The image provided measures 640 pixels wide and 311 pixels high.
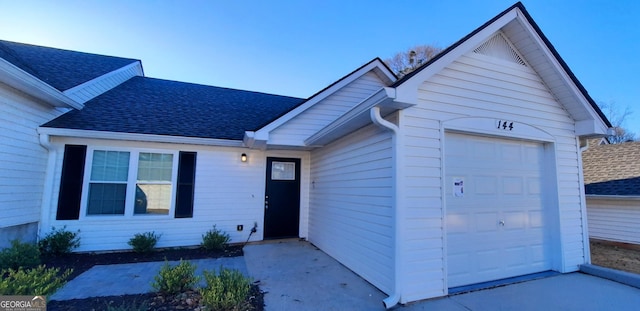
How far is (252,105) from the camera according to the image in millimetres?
9242

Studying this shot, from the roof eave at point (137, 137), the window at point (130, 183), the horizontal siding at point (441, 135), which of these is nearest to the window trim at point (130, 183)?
the window at point (130, 183)

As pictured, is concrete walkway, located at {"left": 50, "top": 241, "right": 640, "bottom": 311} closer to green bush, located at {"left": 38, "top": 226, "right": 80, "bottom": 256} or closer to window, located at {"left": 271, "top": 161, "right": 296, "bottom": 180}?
green bush, located at {"left": 38, "top": 226, "right": 80, "bottom": 256}

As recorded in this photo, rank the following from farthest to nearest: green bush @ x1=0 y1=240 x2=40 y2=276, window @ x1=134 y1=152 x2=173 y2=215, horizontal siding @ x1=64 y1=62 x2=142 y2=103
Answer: window @ x1=134 y1=152 x2=173 y2=215
horizontal siding @ x1=64 y1=62 x2=142 y2=103
green bush @ x1=0 y1=240 x2=40 y2=276

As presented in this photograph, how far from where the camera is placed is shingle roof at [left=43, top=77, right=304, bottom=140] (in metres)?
6.19

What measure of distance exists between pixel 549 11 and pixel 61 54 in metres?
13.8

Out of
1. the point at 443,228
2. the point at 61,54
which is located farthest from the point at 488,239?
the point at 61,54

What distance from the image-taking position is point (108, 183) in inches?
244

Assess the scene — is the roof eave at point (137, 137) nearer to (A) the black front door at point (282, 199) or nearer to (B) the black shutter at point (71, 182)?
(B) the black shutter at point (71, 182)

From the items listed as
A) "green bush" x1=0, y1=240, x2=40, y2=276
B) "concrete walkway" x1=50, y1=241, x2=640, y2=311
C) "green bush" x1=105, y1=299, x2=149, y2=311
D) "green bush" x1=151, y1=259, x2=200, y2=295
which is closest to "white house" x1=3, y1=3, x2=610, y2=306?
"concrete walkway" x1=50, y1=241, x2=640, y2=311

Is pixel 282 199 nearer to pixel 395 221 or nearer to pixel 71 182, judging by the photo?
pixel 395 221

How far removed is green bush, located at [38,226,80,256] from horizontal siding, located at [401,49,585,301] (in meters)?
6.85

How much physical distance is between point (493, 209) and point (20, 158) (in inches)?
345

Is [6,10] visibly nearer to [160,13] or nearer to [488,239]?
[160,13]

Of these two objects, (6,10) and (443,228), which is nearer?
(443,228)
